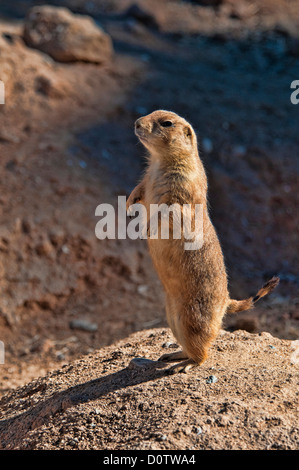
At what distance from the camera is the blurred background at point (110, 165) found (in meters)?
7.71

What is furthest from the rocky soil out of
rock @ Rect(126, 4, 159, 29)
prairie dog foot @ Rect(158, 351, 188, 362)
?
rock @ Rect(126, 4, 159, 29)

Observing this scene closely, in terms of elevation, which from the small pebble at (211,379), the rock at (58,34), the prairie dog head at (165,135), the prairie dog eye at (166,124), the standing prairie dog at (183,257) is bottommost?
the small pebble at (211,379)

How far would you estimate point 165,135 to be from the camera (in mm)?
4852

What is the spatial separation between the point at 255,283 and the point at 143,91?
3757mm

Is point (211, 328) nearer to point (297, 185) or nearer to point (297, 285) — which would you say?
point (297, 285)

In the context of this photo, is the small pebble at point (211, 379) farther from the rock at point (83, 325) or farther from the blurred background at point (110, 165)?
the rock at point (83, 325)

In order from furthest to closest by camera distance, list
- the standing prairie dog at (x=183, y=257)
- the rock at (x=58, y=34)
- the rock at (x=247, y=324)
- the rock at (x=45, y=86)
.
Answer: the rock at (x=58, y=34) → the rock at (x=45, y=86) → the rock at (x=247, y=324) → the standing prairie dog at (x=183, y=257)

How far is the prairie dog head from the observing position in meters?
4.83

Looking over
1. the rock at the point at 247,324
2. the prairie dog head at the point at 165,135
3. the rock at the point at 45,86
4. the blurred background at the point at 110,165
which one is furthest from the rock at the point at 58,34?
the prairie dog head at the point at 165,135

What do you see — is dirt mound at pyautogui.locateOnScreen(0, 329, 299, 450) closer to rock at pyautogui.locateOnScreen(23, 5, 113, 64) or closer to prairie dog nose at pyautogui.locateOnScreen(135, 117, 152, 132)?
prairie dog nose at pyautogui.locateOnScreen(135, 117, 152, 132)

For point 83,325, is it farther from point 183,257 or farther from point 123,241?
point 183,257

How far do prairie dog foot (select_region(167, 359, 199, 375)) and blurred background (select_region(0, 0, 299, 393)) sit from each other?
2479 mm

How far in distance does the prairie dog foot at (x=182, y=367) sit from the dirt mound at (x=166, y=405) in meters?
0.06
